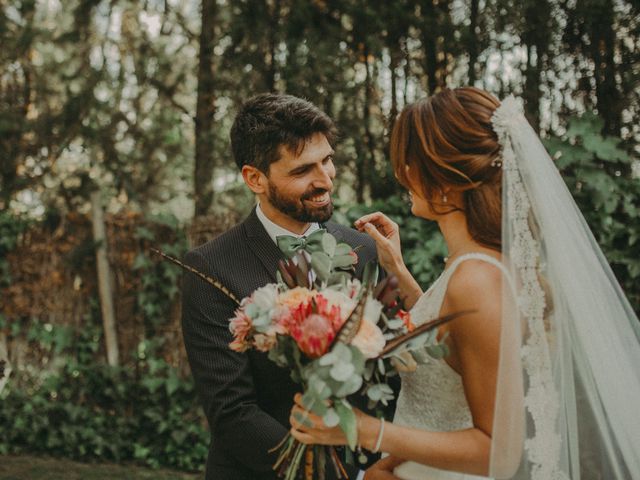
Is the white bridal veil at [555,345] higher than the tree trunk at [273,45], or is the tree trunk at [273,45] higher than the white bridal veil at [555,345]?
the tree trunk at [273,45]

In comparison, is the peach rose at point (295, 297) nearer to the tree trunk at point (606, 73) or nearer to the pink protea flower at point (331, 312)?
the pink protea flower at point (331, 312)

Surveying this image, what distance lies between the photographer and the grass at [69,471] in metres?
5.36

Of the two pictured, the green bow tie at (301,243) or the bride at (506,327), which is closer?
the bride at (506,327)

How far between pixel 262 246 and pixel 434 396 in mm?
905

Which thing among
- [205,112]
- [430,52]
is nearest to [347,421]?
[430,52]

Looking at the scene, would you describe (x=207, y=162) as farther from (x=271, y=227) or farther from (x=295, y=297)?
(x=295, y=297)

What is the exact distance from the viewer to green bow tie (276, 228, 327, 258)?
1.90 metres

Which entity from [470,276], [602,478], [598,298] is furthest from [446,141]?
[602,478]

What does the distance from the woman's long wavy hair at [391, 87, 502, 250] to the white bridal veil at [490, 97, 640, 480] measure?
0.05m

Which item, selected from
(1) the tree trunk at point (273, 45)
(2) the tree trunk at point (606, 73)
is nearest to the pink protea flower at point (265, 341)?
(2) the tree trunk at point (606, 73)

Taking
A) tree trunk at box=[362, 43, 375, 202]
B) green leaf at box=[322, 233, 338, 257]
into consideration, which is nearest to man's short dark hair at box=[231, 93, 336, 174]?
green leaf at box=[322, 233, 338, 257]

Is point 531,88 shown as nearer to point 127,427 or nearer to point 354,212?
point 354,212

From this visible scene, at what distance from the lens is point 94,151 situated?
7.13 m

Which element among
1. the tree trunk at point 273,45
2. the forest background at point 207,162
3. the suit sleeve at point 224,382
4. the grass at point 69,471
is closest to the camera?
the suit sleeve at point 224,382
